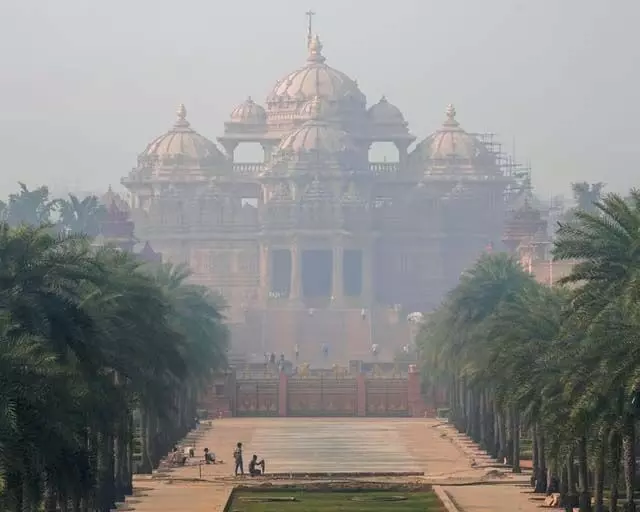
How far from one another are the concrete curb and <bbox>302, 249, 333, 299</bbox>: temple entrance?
9348cm

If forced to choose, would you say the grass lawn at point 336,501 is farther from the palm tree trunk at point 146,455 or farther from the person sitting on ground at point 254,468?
the palm tree trunk at point 146,455

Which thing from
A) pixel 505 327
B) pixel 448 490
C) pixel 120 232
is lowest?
pixel 448 490

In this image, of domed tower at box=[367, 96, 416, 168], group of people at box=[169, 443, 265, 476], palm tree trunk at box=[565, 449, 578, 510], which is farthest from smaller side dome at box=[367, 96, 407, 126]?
palm tree trunk at box=[565, 449, 578, 510]

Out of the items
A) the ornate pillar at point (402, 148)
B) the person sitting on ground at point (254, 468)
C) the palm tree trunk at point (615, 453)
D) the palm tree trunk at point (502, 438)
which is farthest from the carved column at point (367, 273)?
the palm tree trunk at point (615, 453)

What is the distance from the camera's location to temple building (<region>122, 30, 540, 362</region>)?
144375 millimetres

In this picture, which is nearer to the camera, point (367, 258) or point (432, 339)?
point (432, 339)

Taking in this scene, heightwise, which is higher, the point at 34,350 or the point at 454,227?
the point at 454,227

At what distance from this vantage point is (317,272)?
146250 mm

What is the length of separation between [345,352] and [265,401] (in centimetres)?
3368

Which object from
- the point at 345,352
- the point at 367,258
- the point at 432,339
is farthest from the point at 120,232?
the point at 432,339

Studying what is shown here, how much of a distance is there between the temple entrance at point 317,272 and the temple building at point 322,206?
0.09m

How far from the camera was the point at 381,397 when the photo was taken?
3573 inches

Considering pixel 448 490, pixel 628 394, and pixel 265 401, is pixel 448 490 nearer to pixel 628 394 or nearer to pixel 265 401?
pixel 628 394

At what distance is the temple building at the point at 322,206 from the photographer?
14438 centimetres
